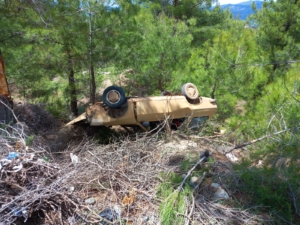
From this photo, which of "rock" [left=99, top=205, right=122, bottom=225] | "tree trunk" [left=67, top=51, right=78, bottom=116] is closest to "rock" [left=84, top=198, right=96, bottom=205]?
"rock" [left=99, top=205, right=122, bottom=225]

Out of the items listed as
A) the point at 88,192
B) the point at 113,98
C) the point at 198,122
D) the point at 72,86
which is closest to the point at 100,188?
the point at 88,192

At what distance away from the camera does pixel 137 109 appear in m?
5.09

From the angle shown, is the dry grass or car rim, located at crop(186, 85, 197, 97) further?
car rim, located at crop(186, 85, 197, 97)

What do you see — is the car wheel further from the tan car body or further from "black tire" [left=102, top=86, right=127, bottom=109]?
"black tire" [left=102, top=86, right=127, bottom=109]

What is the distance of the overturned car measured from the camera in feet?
16.4

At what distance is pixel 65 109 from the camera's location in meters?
7.60

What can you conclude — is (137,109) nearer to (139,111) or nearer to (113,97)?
(139,111)

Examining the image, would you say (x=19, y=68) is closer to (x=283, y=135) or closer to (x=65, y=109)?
(x=65, y=109)

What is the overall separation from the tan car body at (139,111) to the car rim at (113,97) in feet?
0.67

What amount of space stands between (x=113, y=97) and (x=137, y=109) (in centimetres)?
53

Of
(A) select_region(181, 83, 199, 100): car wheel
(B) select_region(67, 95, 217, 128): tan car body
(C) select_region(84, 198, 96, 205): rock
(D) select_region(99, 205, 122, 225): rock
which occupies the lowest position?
(D) select_region(99, 205, 122, 225): rock

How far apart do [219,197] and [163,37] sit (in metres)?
4.96

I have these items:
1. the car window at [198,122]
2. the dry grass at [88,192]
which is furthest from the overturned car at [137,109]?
the dry grass at [88,192]

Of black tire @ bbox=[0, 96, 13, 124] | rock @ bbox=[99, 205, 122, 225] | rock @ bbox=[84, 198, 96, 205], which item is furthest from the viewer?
black tire @ bbox=[0, 96, 13, 124]
